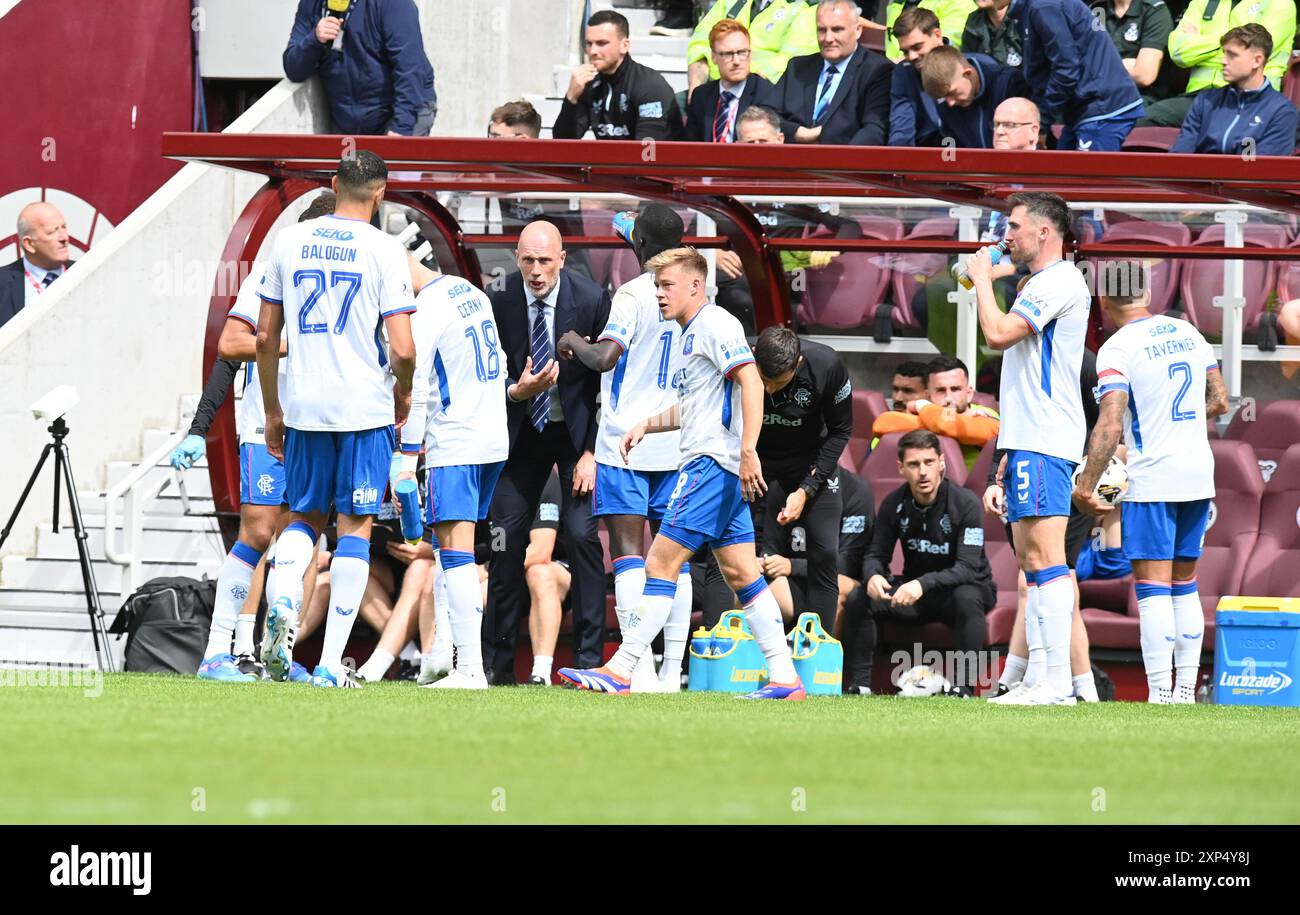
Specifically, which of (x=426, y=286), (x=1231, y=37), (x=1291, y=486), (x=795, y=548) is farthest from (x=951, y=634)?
Answer: (x=1231, y=37)

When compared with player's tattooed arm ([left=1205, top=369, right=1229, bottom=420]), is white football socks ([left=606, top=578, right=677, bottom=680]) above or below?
below

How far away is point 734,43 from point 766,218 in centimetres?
216

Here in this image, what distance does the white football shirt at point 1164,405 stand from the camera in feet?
31.7

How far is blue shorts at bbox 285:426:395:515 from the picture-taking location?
28.1 ft

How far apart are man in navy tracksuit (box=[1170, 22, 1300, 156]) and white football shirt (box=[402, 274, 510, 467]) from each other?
536 centimetres

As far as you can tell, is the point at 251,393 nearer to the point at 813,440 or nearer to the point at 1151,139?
the point at 813,440

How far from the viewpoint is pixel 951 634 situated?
35.4 feet

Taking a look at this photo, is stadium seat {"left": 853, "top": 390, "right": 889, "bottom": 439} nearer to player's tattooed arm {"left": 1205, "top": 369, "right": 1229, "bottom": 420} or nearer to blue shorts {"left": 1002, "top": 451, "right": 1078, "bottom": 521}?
player's tattooed arm {"left": 1205, "top": 369, "right": 1229, "bottom": 420}

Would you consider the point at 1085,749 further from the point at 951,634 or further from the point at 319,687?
the point at 951,634

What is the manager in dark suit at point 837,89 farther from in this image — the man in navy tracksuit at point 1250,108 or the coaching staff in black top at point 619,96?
the man in navy tracksuit at point 1250,108

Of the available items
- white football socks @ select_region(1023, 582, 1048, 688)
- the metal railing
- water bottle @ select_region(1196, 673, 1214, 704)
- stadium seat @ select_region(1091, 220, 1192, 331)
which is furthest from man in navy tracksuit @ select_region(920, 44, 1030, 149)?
the metal railing

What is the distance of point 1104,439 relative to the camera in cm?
933

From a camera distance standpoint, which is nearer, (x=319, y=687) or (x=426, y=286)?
(x=319, y=687)

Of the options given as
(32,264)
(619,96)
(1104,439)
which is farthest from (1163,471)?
(32,264)
